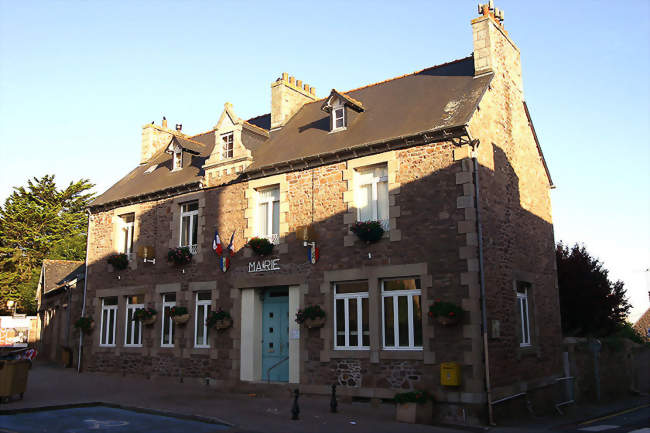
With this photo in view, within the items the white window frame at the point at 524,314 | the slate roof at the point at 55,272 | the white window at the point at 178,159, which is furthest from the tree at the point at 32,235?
the white window frame at the point at 524,314

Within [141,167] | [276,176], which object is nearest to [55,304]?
[141,167]

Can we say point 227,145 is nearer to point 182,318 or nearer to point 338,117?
point 338,117

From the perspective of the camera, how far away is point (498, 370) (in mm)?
12750

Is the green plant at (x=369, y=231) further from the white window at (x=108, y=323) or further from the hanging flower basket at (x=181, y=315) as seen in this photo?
the white window at (x=108, y=323)

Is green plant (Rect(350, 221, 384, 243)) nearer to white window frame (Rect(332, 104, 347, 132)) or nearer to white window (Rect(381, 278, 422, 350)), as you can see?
white window (Rect(381, 278, 422, 350))

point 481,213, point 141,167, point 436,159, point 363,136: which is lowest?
point 481,213

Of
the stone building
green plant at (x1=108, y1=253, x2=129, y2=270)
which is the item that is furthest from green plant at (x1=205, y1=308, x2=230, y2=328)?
green plant at (x1=108, y1=253, x2=129, y2=270)

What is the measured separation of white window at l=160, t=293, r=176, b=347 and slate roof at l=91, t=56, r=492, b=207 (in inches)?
142

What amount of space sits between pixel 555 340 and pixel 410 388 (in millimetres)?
5965

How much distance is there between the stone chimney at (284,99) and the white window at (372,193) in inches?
218

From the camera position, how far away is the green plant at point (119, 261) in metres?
19.8

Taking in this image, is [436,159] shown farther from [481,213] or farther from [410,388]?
[410,388]

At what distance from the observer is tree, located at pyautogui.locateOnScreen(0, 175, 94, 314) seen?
1532 inches

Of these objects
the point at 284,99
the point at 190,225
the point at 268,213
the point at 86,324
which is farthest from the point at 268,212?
the point at 86,324
